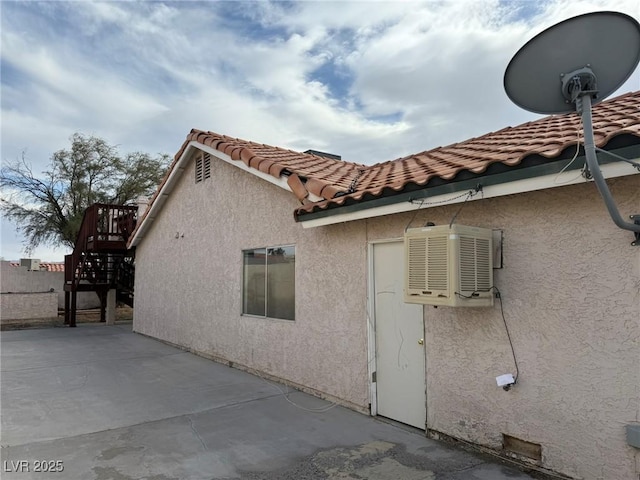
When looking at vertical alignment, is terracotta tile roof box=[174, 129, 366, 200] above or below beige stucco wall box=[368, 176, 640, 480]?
above

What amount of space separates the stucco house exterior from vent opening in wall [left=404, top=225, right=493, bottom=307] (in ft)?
0.83

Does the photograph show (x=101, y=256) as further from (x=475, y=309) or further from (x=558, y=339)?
(x=558, y=339)

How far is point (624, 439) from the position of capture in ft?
11.4

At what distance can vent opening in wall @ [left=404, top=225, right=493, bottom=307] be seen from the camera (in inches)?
163

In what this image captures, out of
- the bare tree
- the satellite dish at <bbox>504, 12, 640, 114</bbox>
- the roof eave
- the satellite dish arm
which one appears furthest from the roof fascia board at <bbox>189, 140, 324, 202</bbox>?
the bare tree

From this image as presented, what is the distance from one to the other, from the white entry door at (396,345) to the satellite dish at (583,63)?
288 centimetres

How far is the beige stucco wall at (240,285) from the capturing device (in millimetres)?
6332

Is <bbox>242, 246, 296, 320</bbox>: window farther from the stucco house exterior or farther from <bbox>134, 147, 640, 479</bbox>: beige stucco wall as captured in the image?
<bbox>134, 147, 640, 479</bbox>: beige stucco wall

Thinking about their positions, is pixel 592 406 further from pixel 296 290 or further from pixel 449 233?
pixel 296 290

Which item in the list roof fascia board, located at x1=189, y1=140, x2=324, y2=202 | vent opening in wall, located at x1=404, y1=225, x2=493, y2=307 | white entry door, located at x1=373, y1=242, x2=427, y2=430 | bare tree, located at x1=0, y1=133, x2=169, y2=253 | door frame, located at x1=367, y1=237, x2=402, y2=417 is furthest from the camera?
bare tree, located at x1=0, y1=133, x2=169, y2=253

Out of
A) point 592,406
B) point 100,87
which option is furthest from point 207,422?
point 100,87

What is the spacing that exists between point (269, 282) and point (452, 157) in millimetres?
4180

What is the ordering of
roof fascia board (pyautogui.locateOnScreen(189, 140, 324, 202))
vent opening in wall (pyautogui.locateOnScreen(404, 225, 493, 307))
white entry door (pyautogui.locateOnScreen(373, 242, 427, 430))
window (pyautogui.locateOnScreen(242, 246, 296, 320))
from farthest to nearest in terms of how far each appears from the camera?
window (pyautogui.locateOnScreen(242, 246, 296, 320))
roof fascia board (pyautogui.locateOnScreen(189, 140, 324, 202))
white entry door (pyautogui.locateOnScreen(373, 242, 427, 430))
vent opening in wall (pyautogui.locateOnScreen(404, 225, 493, 307))

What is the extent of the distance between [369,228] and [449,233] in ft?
6.18
